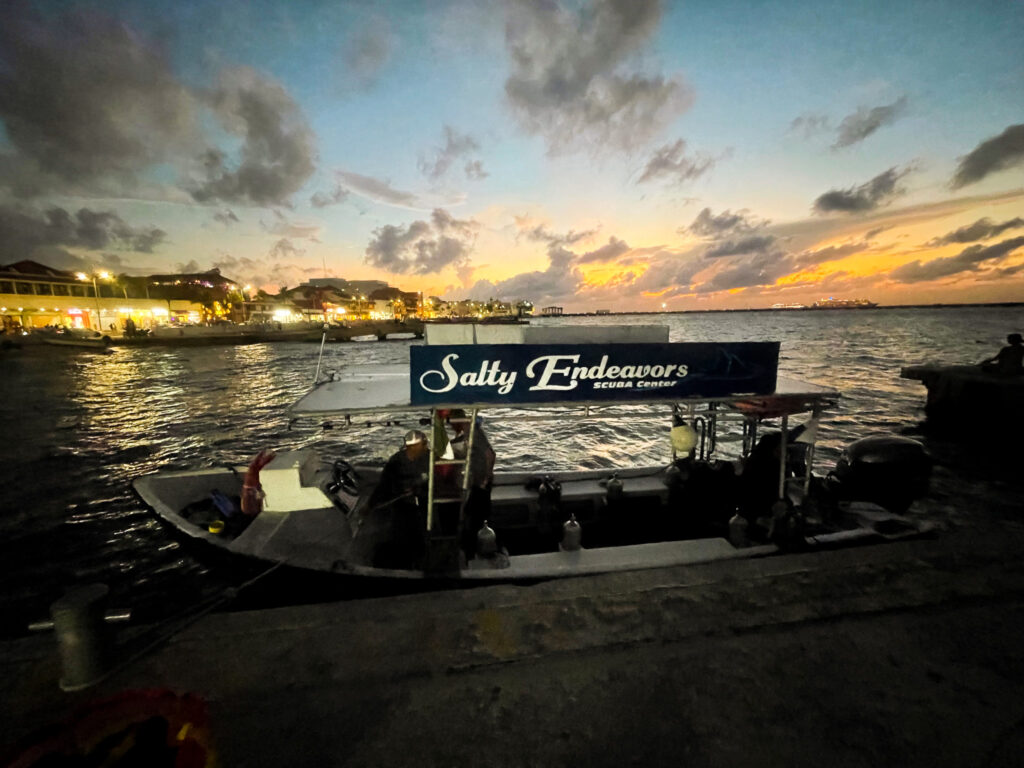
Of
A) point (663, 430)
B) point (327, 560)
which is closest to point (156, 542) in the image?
point (327, 560)

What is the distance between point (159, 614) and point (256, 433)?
14494mm

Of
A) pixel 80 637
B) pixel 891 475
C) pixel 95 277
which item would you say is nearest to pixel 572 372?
pixel 80 637

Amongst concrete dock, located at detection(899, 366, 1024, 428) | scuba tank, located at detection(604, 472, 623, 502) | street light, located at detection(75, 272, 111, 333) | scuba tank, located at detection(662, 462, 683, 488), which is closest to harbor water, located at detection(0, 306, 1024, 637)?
concrete dock, located at detection(899, 366, 1024, 428)

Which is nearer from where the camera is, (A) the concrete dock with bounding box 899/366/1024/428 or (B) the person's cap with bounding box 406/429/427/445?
(B) the person's cap with bounding box 406/429/427/445

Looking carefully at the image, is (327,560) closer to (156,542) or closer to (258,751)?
(258,751)

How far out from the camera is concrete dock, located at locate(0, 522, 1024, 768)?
2490 mm

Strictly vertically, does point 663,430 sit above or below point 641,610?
below

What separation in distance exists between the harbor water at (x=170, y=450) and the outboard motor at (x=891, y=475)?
1.89m

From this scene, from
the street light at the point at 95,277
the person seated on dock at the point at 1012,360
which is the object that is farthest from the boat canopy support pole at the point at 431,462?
the street light at the point at 95,277

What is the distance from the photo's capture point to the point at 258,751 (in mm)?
2480

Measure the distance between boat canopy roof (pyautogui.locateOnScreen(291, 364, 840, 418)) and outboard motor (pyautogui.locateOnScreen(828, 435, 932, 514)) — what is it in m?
2.32

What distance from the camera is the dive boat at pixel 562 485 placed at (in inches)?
196

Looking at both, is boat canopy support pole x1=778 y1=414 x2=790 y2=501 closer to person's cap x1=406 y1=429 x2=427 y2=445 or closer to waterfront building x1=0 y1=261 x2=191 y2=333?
person's cap x1=406 y1=429 x2=427 y2=445

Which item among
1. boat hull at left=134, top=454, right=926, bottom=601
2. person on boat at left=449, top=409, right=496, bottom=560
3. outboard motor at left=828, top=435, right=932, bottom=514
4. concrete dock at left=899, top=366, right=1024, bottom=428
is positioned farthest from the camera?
concrete dock at left=899, top=366, right=1024, bottom=428
